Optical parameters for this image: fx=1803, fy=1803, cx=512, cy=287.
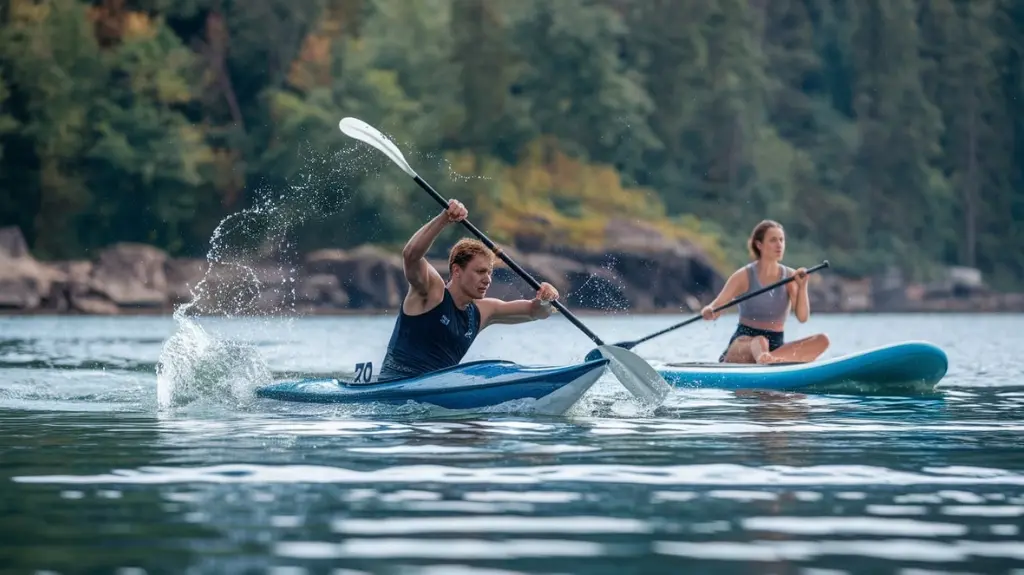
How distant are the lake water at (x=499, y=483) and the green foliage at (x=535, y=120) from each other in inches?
1373

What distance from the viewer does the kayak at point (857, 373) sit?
13.7 m

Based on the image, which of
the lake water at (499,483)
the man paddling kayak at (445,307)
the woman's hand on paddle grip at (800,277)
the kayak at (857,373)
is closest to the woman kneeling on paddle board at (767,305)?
the woman's hand on paddle grip at (800,277)

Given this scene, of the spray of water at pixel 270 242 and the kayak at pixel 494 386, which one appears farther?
the spray of water at pixel 270 242

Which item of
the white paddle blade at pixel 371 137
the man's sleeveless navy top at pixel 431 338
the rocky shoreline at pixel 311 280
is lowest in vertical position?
the man's sleeveless navy top at pixel 431 338

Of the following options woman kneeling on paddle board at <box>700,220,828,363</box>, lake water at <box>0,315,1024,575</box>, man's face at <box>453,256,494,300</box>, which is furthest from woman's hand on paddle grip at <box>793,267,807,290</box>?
man's face at <box>453,256,494,300</box>

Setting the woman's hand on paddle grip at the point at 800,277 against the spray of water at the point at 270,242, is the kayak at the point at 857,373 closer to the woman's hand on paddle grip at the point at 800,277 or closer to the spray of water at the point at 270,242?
the woman's hand on paddle grip at the point at 800,277

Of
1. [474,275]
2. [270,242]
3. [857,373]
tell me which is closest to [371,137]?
[474,275]

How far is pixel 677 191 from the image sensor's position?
196 feet

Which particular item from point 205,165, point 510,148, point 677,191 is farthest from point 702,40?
point 205,165

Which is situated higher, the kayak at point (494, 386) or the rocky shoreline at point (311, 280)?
the rocky shoreline at point (311, 280)

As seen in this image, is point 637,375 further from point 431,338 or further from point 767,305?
point 767,305

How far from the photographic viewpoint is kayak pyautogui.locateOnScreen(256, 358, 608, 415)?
35.1 feet

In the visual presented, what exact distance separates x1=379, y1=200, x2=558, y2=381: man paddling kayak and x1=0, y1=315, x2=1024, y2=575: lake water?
16.7 inches

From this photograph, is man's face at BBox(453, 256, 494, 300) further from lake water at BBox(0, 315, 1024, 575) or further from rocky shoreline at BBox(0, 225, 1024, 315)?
rocky shoreline at BBox(0, 225, 1024, 315)
